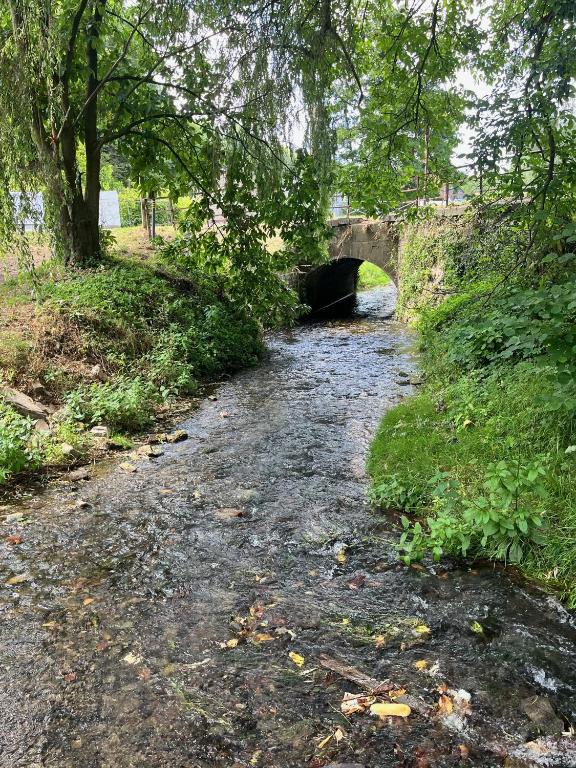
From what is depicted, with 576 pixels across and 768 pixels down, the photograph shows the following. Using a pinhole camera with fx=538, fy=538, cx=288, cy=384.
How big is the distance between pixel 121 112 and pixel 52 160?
4.63 metres

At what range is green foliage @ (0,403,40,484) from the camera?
5.27 meters

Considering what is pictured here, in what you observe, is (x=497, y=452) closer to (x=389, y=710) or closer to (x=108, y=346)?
(x=389, y=710)

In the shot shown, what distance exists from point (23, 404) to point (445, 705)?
17.9 feet

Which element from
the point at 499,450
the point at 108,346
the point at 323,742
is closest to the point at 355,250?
the point at 108,346

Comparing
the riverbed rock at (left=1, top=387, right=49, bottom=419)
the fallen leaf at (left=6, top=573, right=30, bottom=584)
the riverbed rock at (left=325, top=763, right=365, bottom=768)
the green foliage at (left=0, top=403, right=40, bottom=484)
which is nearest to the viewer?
→ the riverbed rock at (left=325, top=763, right=365, bottom=768)

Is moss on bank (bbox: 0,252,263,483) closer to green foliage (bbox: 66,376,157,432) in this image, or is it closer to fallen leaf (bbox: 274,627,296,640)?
green foliage (bbox: 66,376,157,432)

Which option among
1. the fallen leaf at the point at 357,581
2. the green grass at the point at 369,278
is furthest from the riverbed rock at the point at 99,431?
the green grass at the point at 369,278

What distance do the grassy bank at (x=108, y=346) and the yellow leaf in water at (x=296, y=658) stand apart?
11.3 ft

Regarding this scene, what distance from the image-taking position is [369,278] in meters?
27.5

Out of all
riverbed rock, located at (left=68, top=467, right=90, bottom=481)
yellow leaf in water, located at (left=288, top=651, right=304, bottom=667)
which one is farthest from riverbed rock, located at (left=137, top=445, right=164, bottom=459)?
yellow leaf in water, located at (left=288, top=651, right=304, bottom=667)

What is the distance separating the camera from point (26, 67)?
618 cm

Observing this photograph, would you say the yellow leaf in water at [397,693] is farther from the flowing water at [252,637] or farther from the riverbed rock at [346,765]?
the riverbed rock at [346,765]

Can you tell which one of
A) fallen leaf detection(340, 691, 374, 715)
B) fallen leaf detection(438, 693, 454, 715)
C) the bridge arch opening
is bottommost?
fallen leaf detection(340, 691, 374, 715)

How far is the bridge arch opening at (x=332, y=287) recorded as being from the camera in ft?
60.8
